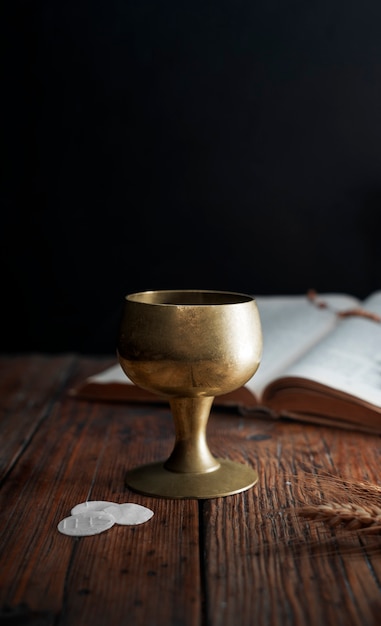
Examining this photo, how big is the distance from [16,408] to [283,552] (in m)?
0.77

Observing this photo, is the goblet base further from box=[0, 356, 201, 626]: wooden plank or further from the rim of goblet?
the rim of goblet

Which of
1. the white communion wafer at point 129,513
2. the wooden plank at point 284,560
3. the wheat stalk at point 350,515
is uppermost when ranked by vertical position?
the wheat stalk at point 350,515

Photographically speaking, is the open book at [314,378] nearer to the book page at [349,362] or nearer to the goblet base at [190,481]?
the book page at [349,362]

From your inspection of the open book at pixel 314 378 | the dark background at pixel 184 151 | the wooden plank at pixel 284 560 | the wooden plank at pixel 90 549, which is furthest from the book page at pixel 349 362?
the dark background at pixel 184 151

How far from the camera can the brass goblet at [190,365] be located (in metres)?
0.83

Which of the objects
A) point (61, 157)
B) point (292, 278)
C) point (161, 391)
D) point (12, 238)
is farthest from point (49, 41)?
point (161, 391)

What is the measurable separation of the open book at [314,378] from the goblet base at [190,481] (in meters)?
0.30

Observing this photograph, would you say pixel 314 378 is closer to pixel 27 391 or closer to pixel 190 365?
pixel 190 365

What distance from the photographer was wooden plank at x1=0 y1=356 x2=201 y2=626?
0.62 m

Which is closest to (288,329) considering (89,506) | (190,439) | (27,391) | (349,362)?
(349,362)

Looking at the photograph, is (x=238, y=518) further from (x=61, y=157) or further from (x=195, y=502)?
(x=61, y=157)

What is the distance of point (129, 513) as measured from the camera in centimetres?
82

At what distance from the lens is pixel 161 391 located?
87 cm

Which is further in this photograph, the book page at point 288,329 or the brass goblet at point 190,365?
the book page at point 288,329
